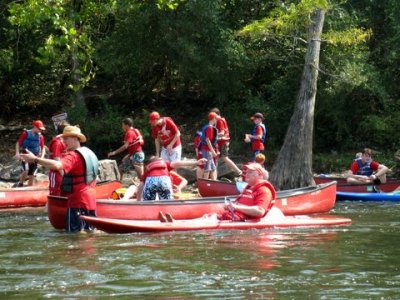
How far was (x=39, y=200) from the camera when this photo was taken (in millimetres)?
18391

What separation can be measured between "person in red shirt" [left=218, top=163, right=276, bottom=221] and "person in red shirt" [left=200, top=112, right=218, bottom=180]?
5.64 meters

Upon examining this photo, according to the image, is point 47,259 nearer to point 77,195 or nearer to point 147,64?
point 77,195

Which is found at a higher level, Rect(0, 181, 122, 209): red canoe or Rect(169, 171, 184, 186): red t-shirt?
Rect(169, 171, 184, 186): red t-shirt

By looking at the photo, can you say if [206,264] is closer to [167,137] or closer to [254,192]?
[254,192]

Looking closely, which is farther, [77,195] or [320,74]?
[320,74]

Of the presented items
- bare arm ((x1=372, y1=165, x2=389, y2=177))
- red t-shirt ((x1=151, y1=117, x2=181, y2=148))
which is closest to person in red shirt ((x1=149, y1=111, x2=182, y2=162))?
red t-shirt ((x1=151, y1=117, x2=181, y2=148))

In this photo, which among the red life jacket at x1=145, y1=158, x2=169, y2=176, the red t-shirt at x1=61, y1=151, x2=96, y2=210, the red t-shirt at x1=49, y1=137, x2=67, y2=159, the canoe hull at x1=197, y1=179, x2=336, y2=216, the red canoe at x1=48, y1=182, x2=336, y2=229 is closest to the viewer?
the red t-shirt at x1=61, y1=151, x2=96, y2=210

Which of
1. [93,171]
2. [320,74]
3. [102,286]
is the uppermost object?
[320,74]

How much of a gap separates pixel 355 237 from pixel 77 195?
12.7 ft

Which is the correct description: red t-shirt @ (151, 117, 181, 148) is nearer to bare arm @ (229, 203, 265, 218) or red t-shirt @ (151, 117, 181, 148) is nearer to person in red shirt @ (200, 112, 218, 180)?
person in red shirt @ (200, 112, 218, 180)

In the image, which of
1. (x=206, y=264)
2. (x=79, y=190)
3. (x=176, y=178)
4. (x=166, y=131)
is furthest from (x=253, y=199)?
(x=166, y=131)

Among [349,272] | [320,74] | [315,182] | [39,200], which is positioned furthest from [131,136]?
[349,272]

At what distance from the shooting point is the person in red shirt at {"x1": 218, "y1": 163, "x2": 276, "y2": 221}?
12.4 m

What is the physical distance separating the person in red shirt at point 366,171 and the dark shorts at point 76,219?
28.7 ft
